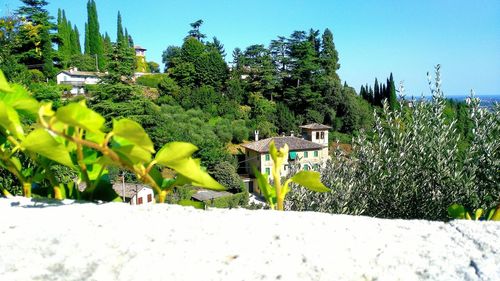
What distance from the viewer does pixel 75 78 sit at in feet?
131

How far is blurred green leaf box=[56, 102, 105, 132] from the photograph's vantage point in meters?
0.46

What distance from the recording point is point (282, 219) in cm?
58

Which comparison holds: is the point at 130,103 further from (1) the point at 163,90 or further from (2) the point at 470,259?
(2) the point at 470,259

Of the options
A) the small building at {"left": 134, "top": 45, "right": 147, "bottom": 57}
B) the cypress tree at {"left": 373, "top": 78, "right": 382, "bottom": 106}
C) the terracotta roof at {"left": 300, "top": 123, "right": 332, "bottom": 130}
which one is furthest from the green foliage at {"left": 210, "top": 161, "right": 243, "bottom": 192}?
the small building at {"left": 134, "top": 45, "right": 147, "bottom": 57}

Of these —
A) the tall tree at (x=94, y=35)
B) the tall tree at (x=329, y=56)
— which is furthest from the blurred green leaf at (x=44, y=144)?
the tall tree at (x=94, y=35)

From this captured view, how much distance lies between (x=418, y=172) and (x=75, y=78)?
42.4 meters

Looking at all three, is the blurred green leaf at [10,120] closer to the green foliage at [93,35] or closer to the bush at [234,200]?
the bush at [234,200]

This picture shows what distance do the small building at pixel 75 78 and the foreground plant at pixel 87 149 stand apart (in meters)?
36.7

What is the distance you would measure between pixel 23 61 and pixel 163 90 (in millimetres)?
11245

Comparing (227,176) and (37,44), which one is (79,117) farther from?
(37,44)

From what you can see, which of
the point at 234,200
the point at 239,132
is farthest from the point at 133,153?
the point at 239,132

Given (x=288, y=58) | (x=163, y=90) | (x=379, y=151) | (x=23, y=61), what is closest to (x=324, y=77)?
(x=288, y=58)

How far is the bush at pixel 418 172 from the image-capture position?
2000 millimetres

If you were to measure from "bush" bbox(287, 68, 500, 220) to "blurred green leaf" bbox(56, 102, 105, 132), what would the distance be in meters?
1.64
